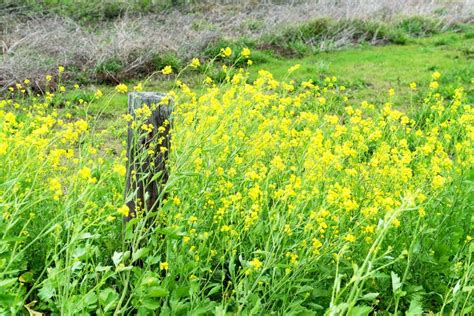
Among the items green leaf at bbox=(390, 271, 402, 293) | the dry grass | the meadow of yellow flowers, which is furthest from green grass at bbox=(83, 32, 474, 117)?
green leaf at bbox=(390, 271, 402, 293)

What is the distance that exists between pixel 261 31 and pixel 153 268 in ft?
30.1

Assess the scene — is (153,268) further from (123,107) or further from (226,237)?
(123,107)

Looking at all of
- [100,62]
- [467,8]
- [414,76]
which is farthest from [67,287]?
[467,8]

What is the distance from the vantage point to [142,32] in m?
10.5

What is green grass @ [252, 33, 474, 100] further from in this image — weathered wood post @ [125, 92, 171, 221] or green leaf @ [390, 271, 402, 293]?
green leaf @ [390, 271, 402, 293]

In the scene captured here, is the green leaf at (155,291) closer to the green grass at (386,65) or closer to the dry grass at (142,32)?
the dry grass at (142,32)

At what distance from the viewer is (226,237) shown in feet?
9.83

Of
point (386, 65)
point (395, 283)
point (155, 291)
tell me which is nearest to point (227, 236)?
point (155, 291)

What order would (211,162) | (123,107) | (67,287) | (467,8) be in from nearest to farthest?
(67,287) → (211,162) → (123,107) → (467,8)

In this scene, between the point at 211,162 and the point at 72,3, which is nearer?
the point at 211,162

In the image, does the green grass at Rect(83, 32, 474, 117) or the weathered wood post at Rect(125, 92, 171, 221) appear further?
the green grass at Rect(83, 32, 474, 117)

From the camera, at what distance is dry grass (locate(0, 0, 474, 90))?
8688 mm

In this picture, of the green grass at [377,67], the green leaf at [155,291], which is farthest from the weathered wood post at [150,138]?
the green grass at [377,67]

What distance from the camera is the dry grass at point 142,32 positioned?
28.5 feet
